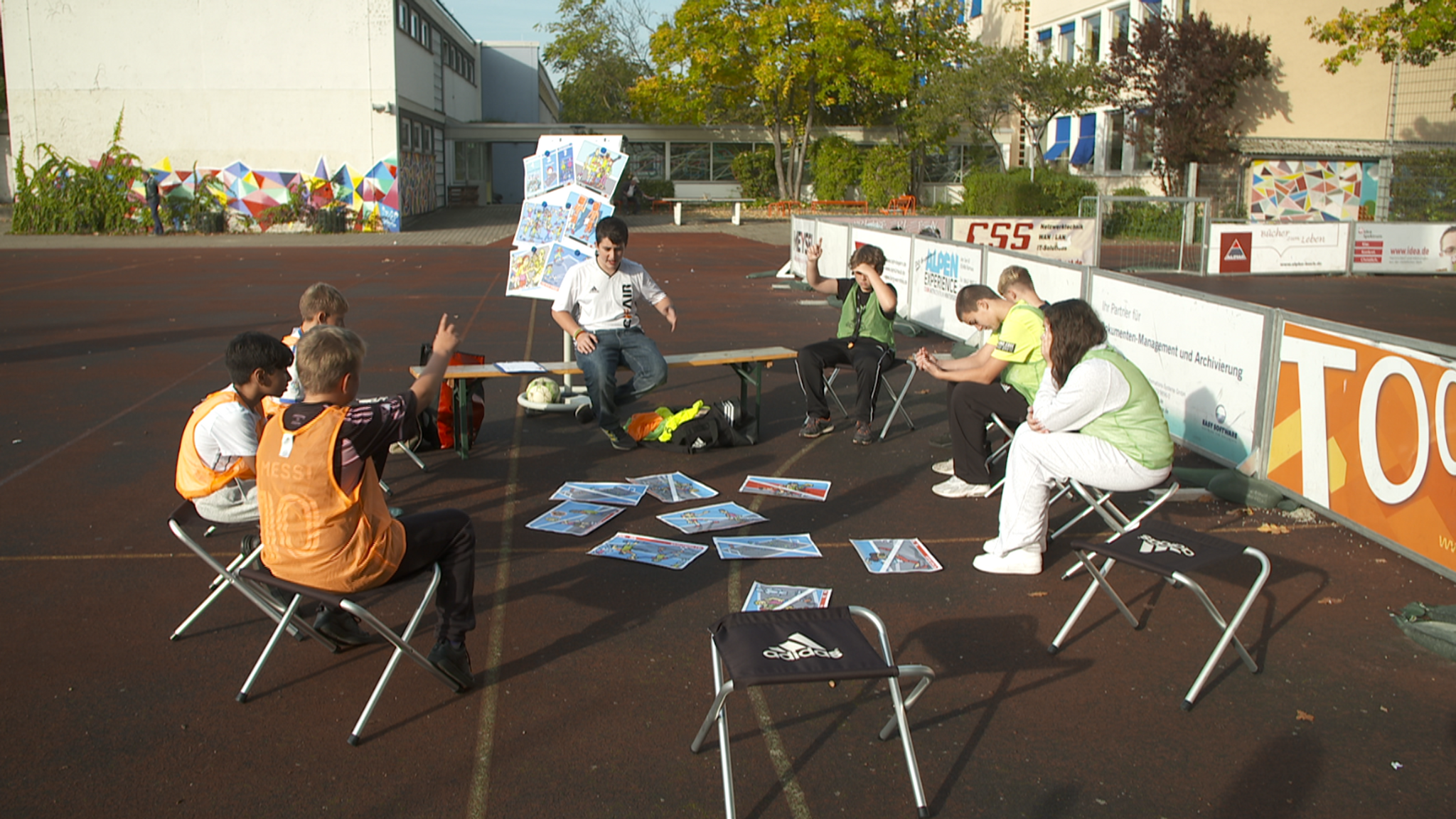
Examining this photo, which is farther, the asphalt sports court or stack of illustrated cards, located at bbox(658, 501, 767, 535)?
stack of illustrated cards, located at bbox(658, 501, 767, 535)

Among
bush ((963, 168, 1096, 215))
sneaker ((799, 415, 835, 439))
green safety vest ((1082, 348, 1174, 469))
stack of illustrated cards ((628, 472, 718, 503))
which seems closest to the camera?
green safety vest ((1082, 348, 1174, 469))

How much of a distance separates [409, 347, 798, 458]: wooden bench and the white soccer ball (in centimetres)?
33

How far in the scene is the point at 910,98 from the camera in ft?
150

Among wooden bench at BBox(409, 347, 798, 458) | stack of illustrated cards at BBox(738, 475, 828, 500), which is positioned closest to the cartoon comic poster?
wooden bench at BBox(409, 347, 798, 458)

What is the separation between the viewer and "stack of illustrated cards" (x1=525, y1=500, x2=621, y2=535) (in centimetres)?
592

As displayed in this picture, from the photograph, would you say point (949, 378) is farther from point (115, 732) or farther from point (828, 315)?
point (828, 315)

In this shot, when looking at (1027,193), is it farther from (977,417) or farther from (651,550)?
(651,550)

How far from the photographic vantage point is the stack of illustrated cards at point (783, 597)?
4.84 metres

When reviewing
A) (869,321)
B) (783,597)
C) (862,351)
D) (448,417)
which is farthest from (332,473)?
(869,321)

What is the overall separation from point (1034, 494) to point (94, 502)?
5.51 m

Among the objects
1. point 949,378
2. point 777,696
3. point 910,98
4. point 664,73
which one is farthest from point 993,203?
point 777,696

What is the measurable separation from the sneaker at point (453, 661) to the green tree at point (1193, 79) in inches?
1357

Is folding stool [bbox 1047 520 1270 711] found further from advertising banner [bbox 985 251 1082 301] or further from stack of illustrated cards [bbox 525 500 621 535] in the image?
advertising banner [bbox 985 251 1082 301]

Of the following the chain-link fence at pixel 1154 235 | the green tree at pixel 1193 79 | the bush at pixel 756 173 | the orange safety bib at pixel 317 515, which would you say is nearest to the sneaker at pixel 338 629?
the orange safety bib at pixel 317 515
